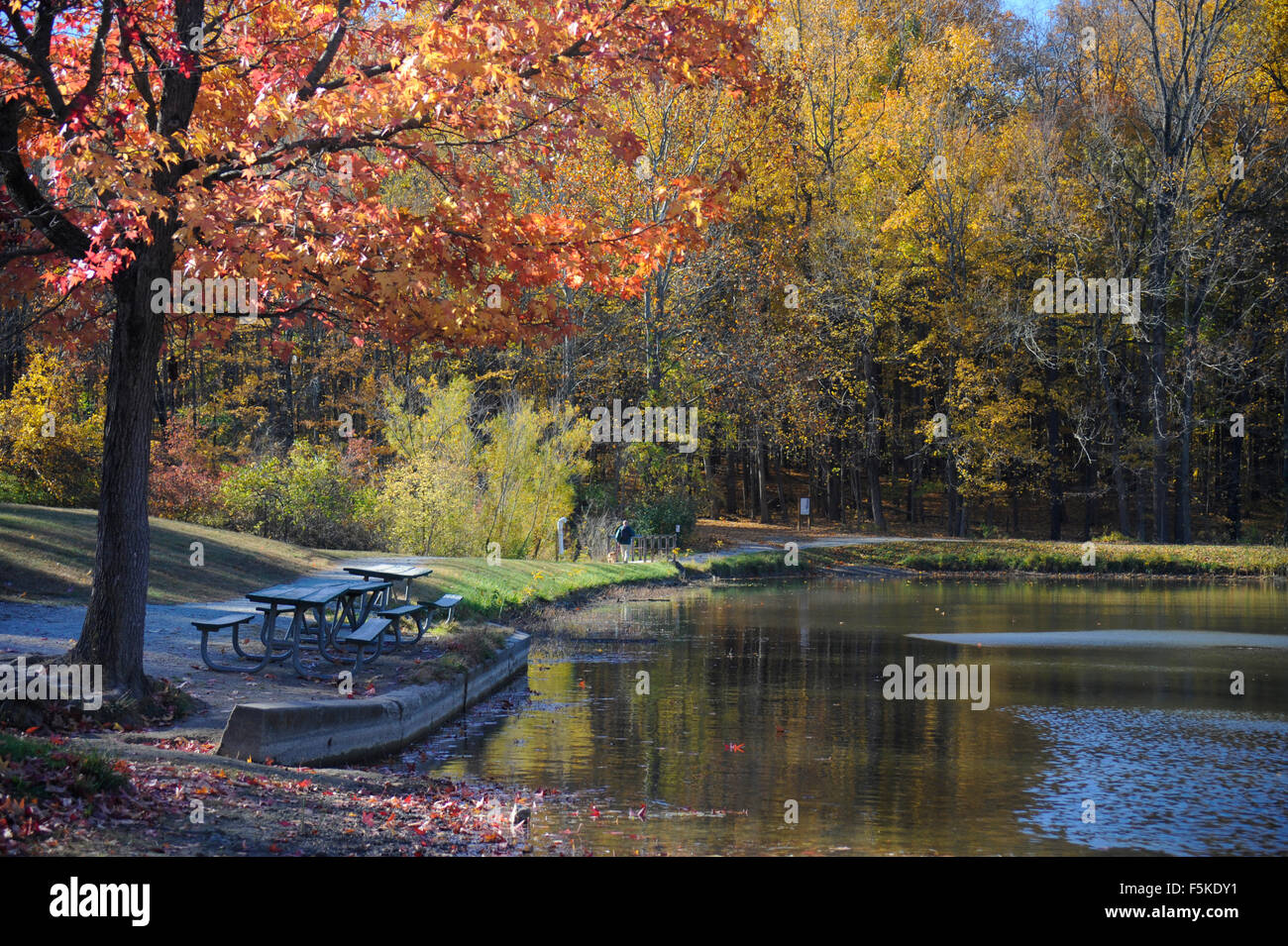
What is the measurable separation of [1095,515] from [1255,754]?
4005 centimetres

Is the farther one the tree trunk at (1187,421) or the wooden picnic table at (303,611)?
the tree trunk at (1187,421)

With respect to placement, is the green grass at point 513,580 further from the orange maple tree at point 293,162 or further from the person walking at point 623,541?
the orange maple tree at point 293,162

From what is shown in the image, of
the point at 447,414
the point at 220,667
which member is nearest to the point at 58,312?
the point at 220,667

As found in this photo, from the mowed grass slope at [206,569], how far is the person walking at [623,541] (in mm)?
5141

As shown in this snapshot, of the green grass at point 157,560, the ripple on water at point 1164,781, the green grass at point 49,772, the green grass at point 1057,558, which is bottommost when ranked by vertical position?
the ripple on water at point 1164,781

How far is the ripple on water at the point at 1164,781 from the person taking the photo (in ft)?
27.2

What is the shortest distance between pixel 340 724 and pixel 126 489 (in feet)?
8.39

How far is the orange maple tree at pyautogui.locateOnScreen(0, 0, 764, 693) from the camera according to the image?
8.90 meters

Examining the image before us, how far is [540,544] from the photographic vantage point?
29000mm

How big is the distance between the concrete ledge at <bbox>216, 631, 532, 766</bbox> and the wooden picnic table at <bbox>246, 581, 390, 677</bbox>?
128 centimetres

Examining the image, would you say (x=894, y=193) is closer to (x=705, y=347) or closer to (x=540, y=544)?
(x=705, y=347)

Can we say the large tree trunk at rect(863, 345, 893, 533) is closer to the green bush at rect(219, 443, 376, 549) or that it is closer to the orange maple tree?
the green bush at rect(219, 443, 376, 549)

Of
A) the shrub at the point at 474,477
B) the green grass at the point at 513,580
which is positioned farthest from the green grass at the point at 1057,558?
the green grass at the point at 513,580

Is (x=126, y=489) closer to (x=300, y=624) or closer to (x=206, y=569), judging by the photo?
(x=300, y=624)
